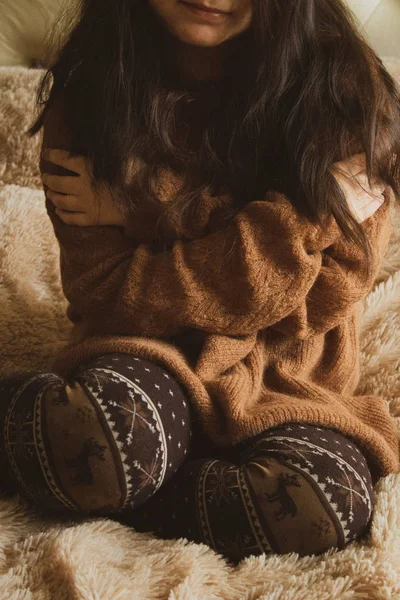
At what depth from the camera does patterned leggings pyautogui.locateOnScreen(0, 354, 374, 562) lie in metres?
0.63

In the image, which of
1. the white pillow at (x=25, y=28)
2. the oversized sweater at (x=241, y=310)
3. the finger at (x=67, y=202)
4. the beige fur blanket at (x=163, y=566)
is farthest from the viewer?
the white pillow at (x=25, y=28)

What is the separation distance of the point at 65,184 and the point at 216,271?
0.73 ft

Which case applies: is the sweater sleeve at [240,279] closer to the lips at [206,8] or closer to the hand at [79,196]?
the hand at [79,196]

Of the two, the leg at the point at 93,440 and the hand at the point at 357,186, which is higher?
the hand at the point at 357,186

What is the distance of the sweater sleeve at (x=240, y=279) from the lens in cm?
72

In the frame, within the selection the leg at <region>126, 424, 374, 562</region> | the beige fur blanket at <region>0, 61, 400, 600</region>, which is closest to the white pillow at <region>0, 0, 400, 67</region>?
the beige fur blanket at <region>0, 61, 400, 600</region>

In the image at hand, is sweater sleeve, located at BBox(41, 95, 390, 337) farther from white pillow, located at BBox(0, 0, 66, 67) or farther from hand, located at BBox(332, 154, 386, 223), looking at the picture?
white pillow, located at BBox(0, 0, 66, 67)

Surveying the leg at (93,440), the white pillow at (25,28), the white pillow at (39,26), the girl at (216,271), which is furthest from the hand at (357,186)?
the white pillow at (25,28)

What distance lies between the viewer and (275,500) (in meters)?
0.63

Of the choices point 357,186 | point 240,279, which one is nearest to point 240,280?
point 240,279

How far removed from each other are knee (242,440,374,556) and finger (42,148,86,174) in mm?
395

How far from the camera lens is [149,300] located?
0.74 meters

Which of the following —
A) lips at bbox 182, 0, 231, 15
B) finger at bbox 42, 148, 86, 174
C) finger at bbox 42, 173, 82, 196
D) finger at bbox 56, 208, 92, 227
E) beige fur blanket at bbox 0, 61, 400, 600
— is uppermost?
lips at bbox 182, 0, 231, 15

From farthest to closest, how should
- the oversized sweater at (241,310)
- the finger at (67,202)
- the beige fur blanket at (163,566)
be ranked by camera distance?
the finger at (67,202) < the oversized sweater at (241,310) < the beige fur blanket at (163,566)
